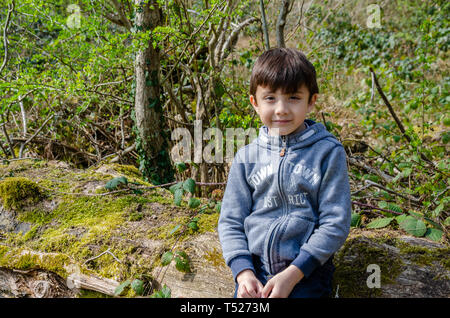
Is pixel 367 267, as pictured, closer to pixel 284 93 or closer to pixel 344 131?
pixel 284 93

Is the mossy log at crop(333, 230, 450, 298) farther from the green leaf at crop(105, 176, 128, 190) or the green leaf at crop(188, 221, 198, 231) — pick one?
the green leaf at crop(105, 176, 128, 190)

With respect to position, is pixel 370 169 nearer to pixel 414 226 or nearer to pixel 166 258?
pixel 414 226

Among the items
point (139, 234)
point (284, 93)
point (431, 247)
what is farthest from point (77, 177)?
point (431, 247)

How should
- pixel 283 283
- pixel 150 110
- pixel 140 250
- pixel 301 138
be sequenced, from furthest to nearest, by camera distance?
1. pixel 150 110
2. pixel 140 250
3. pixel 301 138
4. pixel 283 283

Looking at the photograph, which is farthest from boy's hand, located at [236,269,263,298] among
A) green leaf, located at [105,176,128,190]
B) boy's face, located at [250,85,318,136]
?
green leaf, located at [105,176,128,190]

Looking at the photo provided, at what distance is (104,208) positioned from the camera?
2.49 m

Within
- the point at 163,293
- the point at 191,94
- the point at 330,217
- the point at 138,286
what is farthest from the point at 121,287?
the point at 191,94

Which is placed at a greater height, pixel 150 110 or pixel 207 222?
pixel 150 110

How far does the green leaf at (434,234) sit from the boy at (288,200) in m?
0.70

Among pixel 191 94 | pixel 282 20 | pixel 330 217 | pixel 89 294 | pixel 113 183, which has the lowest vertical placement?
pixel 89 294

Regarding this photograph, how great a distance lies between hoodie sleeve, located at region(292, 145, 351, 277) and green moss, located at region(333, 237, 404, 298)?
33cm

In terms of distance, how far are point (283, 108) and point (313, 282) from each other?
0.78 metres

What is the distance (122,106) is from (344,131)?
135 inches

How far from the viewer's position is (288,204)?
1.62 metres
